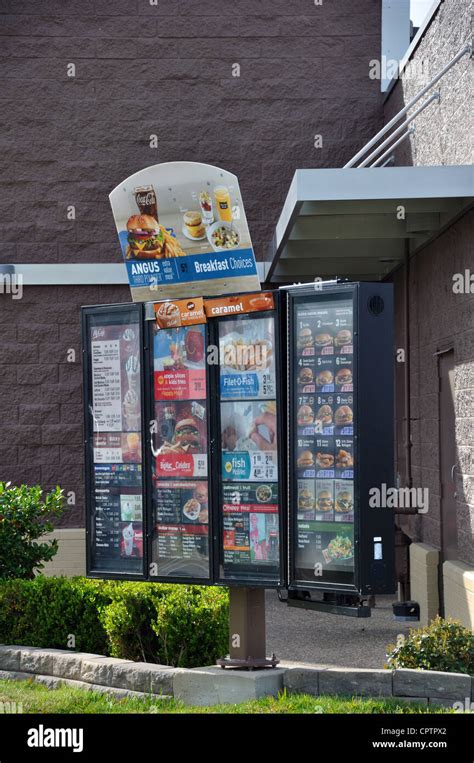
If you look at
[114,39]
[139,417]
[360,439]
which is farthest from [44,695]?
[114,39]

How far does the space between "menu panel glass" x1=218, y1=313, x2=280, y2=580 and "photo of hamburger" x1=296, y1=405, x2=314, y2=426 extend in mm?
184

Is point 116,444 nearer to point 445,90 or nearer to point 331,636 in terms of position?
point 331,636

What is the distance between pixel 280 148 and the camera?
14.1 metres

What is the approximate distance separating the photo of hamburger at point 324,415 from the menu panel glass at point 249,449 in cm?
33

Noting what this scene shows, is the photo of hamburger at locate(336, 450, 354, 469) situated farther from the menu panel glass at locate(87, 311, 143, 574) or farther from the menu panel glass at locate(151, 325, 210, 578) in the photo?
the menu panel glass at locate(87, 311, 143, 574)

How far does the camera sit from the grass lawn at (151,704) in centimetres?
641

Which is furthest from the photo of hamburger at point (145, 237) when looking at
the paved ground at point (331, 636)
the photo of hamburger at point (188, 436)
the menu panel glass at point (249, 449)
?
the paved ground at point (331, 636)

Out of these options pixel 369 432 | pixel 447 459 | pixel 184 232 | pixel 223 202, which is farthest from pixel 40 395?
pixel 369 432

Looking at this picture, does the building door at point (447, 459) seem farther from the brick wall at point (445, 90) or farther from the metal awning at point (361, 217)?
the brick wall at point (445, 90)

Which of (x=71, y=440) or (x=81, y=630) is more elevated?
(x=71, y=440)

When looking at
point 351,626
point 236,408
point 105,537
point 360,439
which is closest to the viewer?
point 360,439

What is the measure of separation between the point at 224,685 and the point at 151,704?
506 millimetres

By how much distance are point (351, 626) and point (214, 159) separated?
613cm

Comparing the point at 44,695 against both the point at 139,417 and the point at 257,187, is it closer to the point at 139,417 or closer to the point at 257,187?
the point at 139,417
